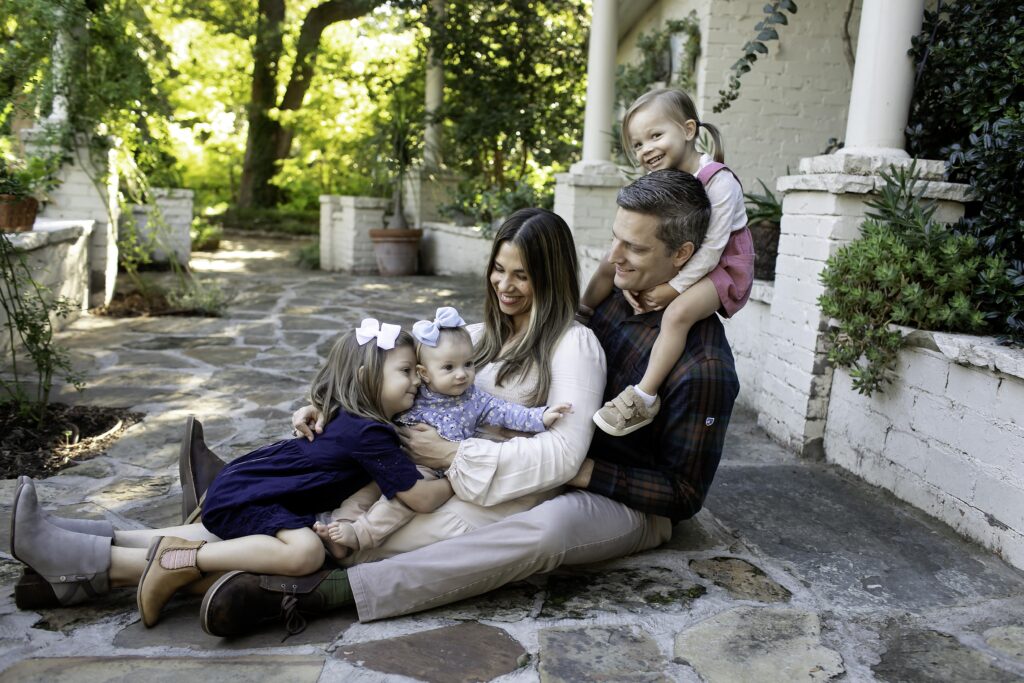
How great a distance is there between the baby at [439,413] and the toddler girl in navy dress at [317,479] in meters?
0.04

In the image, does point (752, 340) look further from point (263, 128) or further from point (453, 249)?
point (263, 128)

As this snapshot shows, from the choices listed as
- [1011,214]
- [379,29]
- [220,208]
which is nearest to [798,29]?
[1011,214]

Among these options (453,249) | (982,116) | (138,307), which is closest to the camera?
(982,116)

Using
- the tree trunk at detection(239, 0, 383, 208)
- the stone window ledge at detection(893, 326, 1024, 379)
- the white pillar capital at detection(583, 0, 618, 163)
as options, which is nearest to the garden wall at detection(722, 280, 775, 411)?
the stone window ledge at detection(893, 326, 1024, 379)

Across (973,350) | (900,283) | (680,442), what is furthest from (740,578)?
(900,283)

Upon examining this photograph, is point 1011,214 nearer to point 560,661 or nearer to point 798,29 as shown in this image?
point 560,661

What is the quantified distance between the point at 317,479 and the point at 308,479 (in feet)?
0.08

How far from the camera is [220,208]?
16.0 meters

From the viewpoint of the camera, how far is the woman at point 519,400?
2.26 metres

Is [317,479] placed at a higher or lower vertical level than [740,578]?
higher

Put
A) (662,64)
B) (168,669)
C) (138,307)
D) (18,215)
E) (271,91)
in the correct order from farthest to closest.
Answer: (271,91) → (662,64) → (138,307) → (18,215) → (168,669)

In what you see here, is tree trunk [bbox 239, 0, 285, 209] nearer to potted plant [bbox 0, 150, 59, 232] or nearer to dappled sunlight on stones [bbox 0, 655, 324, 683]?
potted plant [bbox 0, 150, 59, 232]

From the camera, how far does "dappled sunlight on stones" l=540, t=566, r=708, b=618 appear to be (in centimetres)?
235

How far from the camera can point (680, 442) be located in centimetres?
249
